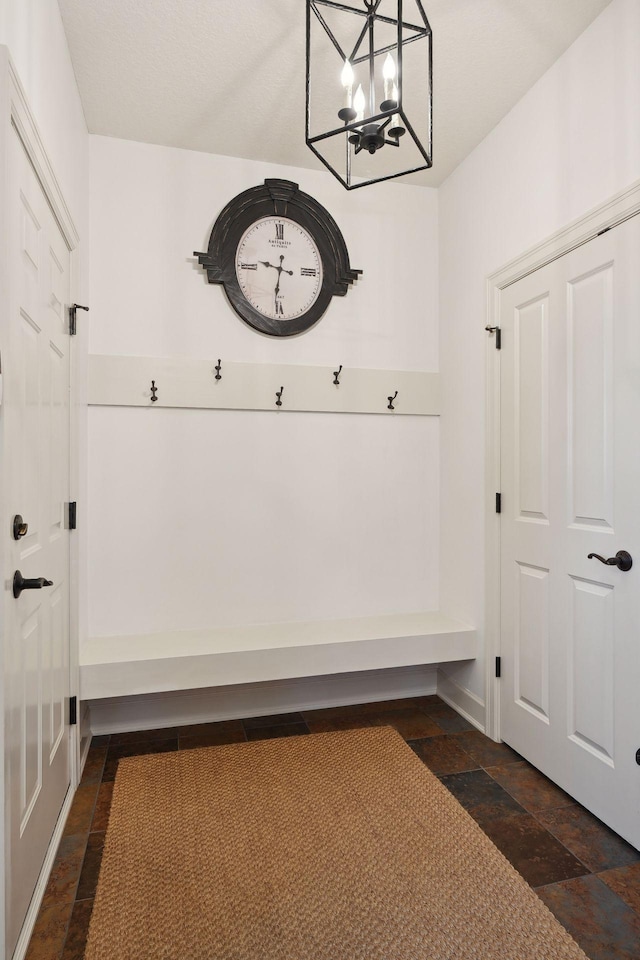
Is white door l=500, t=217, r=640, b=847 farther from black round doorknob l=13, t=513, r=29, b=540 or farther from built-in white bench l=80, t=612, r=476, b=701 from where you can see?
black round doorknob l=13, t=513, r=29, b=540

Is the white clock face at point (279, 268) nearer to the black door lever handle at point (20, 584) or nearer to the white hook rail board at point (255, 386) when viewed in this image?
the white hook rail board at point (255, 386)

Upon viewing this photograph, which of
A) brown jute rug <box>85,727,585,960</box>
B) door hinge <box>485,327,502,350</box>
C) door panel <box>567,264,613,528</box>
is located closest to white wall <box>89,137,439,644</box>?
door hinge <box>485,327,502,350</box>

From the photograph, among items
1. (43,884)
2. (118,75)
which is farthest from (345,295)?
(43,884)

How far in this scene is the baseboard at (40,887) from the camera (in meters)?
1.45

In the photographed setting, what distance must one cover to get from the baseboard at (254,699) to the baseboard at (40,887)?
575mm

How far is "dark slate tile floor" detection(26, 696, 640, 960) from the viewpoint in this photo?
5.10ft

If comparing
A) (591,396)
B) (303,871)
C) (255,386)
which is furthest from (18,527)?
(591,396)

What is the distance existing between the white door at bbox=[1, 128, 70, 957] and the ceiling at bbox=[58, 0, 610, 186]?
2.63 feet

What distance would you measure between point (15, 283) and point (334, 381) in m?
1.78

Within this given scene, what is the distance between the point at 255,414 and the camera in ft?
9.59

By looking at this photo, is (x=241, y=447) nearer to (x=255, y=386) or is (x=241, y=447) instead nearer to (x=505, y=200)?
(x=255, y=386)

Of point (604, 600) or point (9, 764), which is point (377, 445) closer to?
point (604, 600)

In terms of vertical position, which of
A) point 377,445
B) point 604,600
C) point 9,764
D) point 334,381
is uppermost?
point 334,381

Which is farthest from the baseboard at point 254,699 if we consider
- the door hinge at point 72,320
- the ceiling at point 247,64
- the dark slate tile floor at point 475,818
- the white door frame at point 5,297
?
the ceiling at point 247,64
